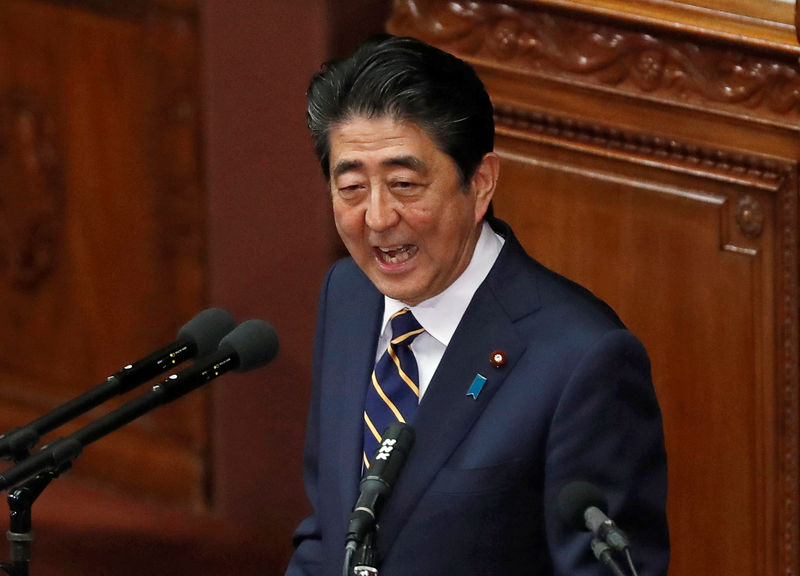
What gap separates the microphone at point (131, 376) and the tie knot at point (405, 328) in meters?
0.33

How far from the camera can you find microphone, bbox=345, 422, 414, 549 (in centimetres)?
272

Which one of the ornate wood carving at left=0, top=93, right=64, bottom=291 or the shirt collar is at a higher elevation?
the ornate wood carving at left=0, top=93, right=64, bottom=291

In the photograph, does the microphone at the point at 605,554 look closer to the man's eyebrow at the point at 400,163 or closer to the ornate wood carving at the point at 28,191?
the man's eyebrow at the point at 400,163

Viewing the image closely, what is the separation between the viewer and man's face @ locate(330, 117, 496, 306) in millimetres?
3234

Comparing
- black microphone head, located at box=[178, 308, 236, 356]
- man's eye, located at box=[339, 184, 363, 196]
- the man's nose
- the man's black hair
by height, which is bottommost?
black microphone head, located at box=[178, 308, 236, 356]

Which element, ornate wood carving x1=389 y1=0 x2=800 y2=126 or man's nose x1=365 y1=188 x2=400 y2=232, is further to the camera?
ornate wood carving x1=389 y1=0 x2=800 y2=126

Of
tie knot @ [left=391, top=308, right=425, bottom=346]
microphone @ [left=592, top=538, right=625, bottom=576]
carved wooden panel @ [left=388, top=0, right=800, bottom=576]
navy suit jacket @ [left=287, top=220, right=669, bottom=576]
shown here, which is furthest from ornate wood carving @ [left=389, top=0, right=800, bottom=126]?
microphone @ [left=592, top=538, right=625, bottom=576]

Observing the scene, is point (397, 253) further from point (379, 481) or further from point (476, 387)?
point (379, 481)

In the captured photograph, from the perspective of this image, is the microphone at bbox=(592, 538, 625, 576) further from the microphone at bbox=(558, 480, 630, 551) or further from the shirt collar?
the shirt collar

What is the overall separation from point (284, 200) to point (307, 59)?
0.42 m

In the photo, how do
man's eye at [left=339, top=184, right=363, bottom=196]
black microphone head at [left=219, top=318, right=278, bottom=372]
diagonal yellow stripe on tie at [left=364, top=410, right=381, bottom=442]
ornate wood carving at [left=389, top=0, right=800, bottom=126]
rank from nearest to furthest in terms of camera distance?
1. black microphone head at [left=219, top=318, right=278, bottom=372]
2. man's eye at [left=339, top=184, right=363, bottom=196]
3. diagonal yellow stripe on tie at [left=364, top=410, right=381, bottom=442]
4. ornate wood carving at [left=389, top=0, right=800, bottom=126]

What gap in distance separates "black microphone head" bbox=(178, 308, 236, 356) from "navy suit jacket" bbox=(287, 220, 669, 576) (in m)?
0.33

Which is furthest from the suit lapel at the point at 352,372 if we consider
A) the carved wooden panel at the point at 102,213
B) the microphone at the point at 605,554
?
the carved wooden panel at the point at 102,213

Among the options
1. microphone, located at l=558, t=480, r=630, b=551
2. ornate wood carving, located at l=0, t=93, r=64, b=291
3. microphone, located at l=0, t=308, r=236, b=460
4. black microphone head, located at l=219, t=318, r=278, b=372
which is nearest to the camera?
microphone, located at l=558, t=480, r=630, b=551
